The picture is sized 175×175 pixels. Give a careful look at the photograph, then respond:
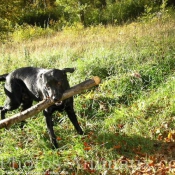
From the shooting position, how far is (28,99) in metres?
4.79

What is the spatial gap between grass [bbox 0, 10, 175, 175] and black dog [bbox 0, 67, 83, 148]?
357 millimetres

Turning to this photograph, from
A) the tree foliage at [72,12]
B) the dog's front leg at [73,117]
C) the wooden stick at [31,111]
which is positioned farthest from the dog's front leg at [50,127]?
the tree foliage at [72,12]

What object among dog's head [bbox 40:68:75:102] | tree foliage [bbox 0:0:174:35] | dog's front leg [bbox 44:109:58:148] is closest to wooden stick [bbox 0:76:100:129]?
dog's head [bbox 40:68:75:102]

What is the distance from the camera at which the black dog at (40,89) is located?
3718 millimetres

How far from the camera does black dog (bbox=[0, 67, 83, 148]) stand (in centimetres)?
372

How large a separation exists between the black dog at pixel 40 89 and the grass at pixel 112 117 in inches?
14.1

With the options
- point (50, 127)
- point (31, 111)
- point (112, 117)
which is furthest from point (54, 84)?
point (112, 117)

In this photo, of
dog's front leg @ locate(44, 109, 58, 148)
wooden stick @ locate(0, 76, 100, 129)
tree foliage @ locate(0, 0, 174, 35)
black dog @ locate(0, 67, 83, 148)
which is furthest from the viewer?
tree foliage @ locate(0, 0, 174, 35)

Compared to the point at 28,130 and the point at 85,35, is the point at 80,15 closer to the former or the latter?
the point at 85,35

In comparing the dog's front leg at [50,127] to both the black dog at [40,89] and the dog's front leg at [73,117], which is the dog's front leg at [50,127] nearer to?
the black dog at [40,89]

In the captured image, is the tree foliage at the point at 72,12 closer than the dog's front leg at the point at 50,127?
No

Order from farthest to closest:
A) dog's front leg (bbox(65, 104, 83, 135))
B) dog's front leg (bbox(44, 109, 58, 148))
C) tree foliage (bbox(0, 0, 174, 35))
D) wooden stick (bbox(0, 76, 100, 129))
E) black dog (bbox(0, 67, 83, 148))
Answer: tree foliage (bbox(0, 0, 174, 35)) → dog's front leg (bbox(65, 104, 83, 135)) → dog's front leg (bbox(44, 109, 58, 148)) → black dog (bbox(0, 67, 83, 148)) → wooden stick (bbox(0, 76, 100, 129))

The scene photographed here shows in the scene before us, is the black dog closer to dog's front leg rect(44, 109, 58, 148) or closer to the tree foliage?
dog's front leg rect(44, 109, 58, 148)

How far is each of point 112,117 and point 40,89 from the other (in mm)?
1442
